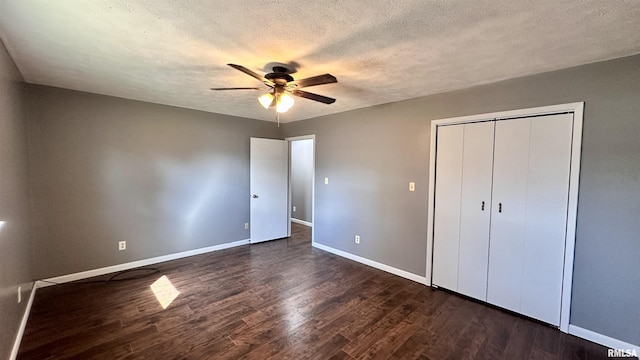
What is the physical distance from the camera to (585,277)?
2236 mm

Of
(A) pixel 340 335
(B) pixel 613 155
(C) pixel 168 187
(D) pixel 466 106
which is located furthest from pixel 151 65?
(B) pixel 613 155

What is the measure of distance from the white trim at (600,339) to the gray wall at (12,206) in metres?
4.32

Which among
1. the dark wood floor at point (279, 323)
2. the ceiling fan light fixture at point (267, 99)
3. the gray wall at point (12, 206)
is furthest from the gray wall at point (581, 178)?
the gray wall at point (12, 206)

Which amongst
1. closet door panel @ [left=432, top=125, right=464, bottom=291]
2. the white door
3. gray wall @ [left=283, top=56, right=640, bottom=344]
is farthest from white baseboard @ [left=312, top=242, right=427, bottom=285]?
the white door

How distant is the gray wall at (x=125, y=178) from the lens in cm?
301

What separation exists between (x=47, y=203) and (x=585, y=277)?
5.52 meters

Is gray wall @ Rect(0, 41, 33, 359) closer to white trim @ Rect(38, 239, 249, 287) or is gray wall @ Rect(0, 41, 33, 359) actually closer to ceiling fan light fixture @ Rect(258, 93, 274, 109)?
white trim @ Rect(38, 239, 249, 287)

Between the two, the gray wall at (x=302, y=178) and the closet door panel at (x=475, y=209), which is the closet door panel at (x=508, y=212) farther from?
the gray wall at (x=302, y=178)

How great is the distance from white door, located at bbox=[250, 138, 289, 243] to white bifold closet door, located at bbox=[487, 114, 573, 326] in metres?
3.52

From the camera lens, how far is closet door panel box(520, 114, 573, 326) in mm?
2338

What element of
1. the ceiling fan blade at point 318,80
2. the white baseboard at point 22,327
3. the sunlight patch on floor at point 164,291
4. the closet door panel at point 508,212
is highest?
the ceiling fan blade at point 318,80

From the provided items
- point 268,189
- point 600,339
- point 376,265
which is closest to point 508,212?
point 600,339

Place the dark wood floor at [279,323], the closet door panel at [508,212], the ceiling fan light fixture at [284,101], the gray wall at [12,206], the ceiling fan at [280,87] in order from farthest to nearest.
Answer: the closet door panel at [508,212]
the ceiling fan light fixture at [284,101]
the ceiling fan at [280,87]
the dark wood floor at [279,323]
the gray wall at [12,206]

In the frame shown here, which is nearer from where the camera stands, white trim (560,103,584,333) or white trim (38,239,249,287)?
white trim (560,103,584,333)
